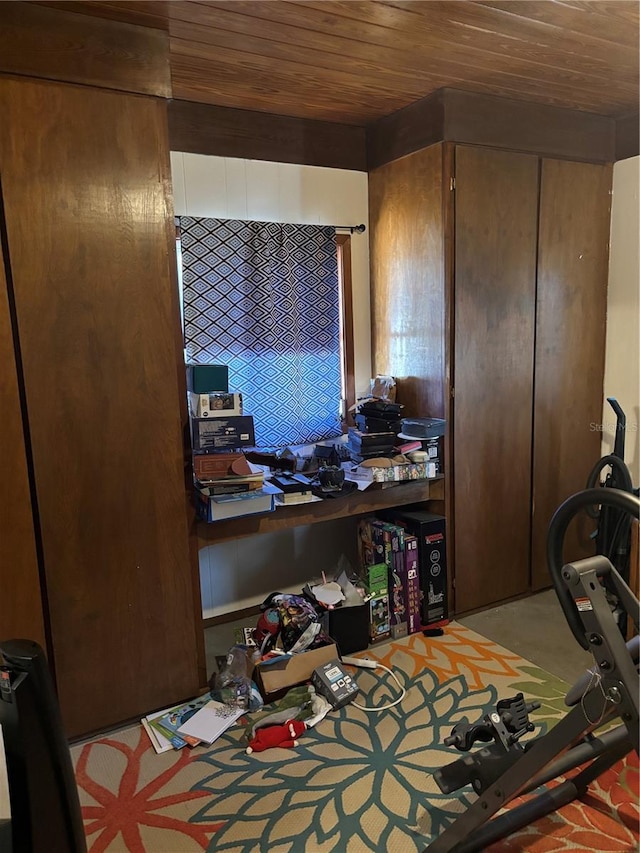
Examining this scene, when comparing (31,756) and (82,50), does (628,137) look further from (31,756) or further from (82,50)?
(31,756)

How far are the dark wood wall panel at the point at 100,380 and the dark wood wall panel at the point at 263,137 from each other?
2.32 feet

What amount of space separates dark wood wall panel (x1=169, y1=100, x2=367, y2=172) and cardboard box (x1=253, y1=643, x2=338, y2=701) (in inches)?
91.5

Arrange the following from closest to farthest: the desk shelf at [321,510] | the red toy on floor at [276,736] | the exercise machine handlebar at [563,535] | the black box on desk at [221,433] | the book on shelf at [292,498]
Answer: the exercise machine handlebar at [563,535], the red toy on floor at [276,736], the black box on desk at [221,433], the desk shelf at [321,510], the book on shelf at [292,498]

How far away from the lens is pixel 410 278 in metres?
3.10

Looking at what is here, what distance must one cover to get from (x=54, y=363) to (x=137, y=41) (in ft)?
3.77

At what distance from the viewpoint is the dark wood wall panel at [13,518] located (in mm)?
2023

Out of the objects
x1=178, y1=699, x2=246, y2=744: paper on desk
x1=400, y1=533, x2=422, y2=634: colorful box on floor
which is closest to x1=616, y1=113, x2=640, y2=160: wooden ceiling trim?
x1=400, y1=533, x2=422, y2=634: colorful box on floor

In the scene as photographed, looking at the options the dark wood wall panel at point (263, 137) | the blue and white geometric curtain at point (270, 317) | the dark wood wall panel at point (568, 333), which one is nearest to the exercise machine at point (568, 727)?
the dark wood wall panel at point (568, 333)

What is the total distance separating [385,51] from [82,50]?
1.10 meters

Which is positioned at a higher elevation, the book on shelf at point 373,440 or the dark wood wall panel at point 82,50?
the dark wood wall panel at point 82,50

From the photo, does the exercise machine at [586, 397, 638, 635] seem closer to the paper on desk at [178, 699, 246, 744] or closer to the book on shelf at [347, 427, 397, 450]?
the book on shelf at [347, 427, 397, 450]

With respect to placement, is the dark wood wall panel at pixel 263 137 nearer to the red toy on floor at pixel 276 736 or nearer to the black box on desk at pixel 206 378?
the black box on desk at pixel 206 378

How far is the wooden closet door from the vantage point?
115 inches

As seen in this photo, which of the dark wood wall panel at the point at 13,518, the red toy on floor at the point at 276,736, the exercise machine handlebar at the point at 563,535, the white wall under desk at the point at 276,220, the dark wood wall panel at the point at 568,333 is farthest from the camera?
the dark wood wall panel at the point at 568,333
